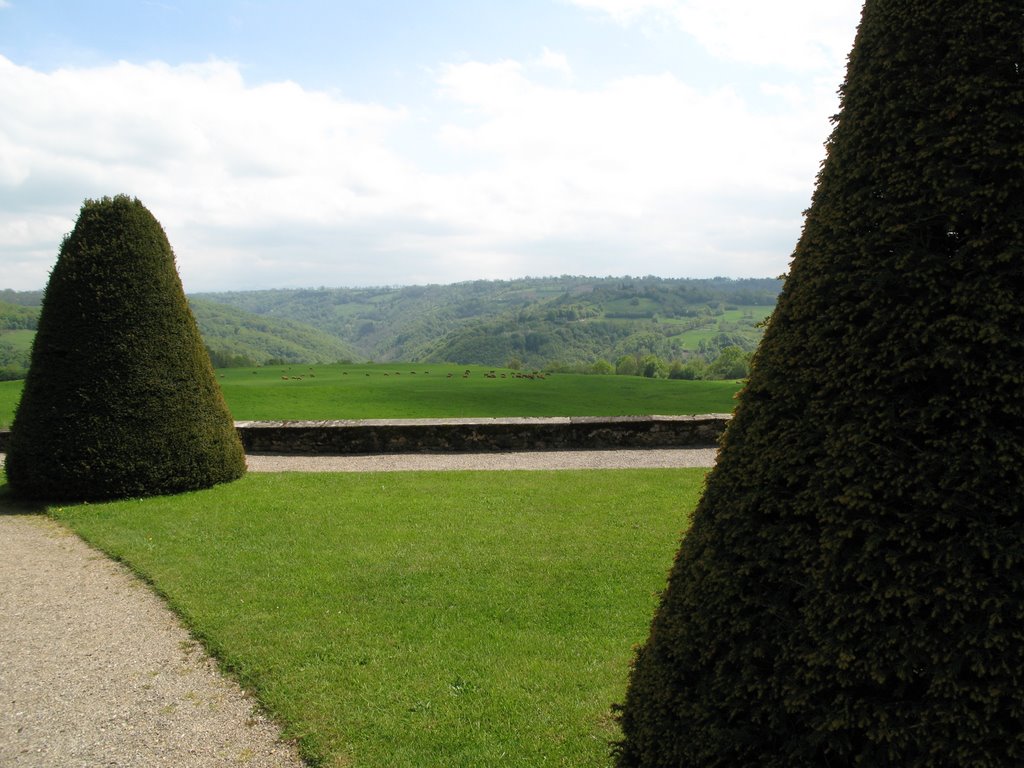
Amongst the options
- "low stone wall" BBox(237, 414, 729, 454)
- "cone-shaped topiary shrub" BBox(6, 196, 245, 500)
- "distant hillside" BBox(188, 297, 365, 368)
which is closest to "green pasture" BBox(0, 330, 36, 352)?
"distant hillside" BBox(188, 297, 365, 368)

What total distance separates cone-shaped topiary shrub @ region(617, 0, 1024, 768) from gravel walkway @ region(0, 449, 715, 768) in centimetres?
295

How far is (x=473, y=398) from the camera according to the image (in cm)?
2744

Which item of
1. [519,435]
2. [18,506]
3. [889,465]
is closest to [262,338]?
[519,435]

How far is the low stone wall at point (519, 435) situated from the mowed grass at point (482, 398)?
23.3 feet

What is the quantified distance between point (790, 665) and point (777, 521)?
1.61 ft

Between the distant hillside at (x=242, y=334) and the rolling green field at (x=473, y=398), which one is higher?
the distant hillside at (x=242, y=334)

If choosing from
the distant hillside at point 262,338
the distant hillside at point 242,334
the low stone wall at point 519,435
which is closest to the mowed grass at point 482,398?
the low stone wall at point 519,435

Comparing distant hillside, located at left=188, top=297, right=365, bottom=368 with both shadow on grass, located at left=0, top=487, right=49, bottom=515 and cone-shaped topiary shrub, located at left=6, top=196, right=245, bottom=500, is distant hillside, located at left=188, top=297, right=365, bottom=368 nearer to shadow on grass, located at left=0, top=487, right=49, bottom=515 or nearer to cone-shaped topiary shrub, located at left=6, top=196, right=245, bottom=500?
shadow on grass, located at left=0, top=487, right=49, bottom=515

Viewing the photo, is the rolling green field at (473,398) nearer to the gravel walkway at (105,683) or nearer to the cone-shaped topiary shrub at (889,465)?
the gravel walkway at (105,683)

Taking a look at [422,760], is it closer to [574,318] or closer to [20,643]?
[20,643]

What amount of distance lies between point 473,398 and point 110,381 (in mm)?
17745

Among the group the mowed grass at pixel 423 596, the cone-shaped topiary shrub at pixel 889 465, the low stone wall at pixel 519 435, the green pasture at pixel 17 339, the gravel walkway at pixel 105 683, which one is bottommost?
the gravel walkway at pixel 105 683

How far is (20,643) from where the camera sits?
584 cm

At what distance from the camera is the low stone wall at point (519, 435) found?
14047 mm
